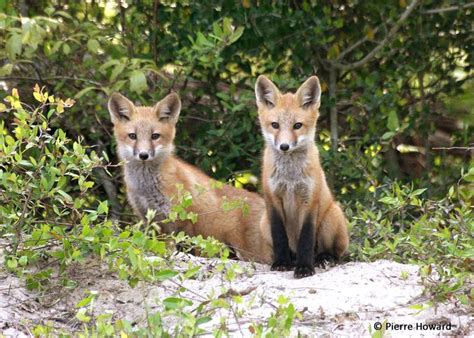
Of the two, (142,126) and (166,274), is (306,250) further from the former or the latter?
(142,126)

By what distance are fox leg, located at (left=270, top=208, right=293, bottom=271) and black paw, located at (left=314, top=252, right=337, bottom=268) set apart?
0.25 meters

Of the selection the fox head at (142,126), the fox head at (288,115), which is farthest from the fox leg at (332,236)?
the fox head at (142,126)

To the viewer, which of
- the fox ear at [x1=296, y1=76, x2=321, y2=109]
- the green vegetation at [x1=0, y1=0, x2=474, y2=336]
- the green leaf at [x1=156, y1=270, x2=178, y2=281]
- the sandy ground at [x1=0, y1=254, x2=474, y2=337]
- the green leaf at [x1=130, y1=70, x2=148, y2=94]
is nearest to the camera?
the green leaf at [x1=156, y1=270, x2=178, y2=281]

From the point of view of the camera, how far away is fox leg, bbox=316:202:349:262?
22.1 feet

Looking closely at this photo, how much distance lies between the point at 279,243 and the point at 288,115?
39.1 inches

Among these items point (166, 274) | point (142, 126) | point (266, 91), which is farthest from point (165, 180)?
point (166, 274)

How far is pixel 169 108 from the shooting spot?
318 inches

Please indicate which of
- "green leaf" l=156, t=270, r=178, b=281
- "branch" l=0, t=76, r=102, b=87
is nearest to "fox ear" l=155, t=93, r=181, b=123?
"branch" l=0, t=76, r=102, b=87

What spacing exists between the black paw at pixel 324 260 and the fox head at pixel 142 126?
1.86 meters

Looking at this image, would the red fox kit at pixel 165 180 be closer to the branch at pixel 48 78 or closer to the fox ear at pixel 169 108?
the fox ear at pixel 169 108

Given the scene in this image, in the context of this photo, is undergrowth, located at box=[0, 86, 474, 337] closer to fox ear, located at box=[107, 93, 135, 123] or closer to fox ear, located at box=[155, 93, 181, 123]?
fox ear, located at box=[107, 93, 135, 123]

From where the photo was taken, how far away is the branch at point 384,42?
28.9 ft

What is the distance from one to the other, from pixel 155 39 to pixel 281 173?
304 cm

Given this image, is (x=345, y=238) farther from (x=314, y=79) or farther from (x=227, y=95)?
(x=227, y=95)
